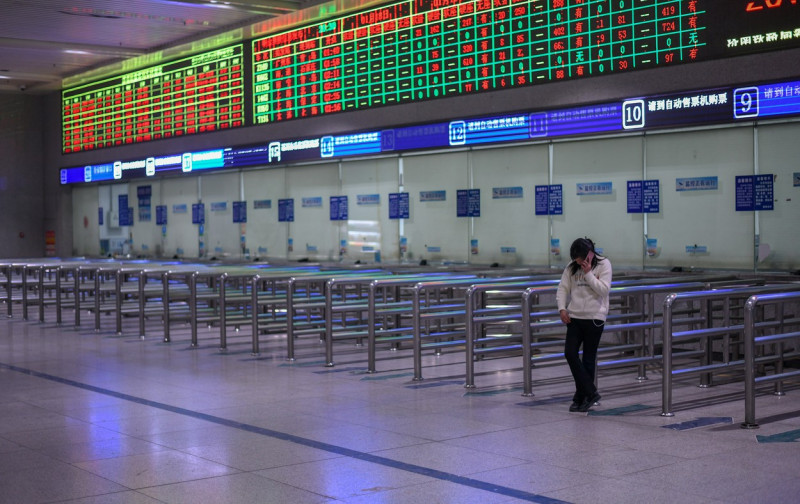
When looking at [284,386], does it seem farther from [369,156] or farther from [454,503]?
[369,156]

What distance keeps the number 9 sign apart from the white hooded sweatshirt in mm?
3210

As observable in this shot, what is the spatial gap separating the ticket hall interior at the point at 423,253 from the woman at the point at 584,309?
89mm

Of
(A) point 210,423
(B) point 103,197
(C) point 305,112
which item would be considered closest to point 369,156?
(C) point 305,112

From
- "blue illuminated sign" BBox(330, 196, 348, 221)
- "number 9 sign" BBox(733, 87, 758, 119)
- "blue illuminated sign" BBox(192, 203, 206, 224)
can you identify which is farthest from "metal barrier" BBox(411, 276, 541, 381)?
"blue illuminated sign" BBox(192, 203, 206, 224)

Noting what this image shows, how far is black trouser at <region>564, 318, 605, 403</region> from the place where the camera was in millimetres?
7266

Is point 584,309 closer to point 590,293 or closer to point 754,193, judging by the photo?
point 590,293

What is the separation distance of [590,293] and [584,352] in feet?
1.56

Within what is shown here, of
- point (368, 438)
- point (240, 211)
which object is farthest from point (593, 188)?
point (240, 211)

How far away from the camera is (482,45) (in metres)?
12.2

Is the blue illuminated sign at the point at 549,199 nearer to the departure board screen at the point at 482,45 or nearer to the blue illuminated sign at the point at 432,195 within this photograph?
the departure board screen at the point at 482,45

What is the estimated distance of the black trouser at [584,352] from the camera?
7.27 m

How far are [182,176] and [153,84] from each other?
1.82 meters

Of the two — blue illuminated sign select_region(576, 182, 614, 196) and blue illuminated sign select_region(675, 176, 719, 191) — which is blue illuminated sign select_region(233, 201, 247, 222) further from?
blue illuminated sign select_region(675, 176, 719, 191)

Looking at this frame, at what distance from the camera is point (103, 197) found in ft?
71.1
